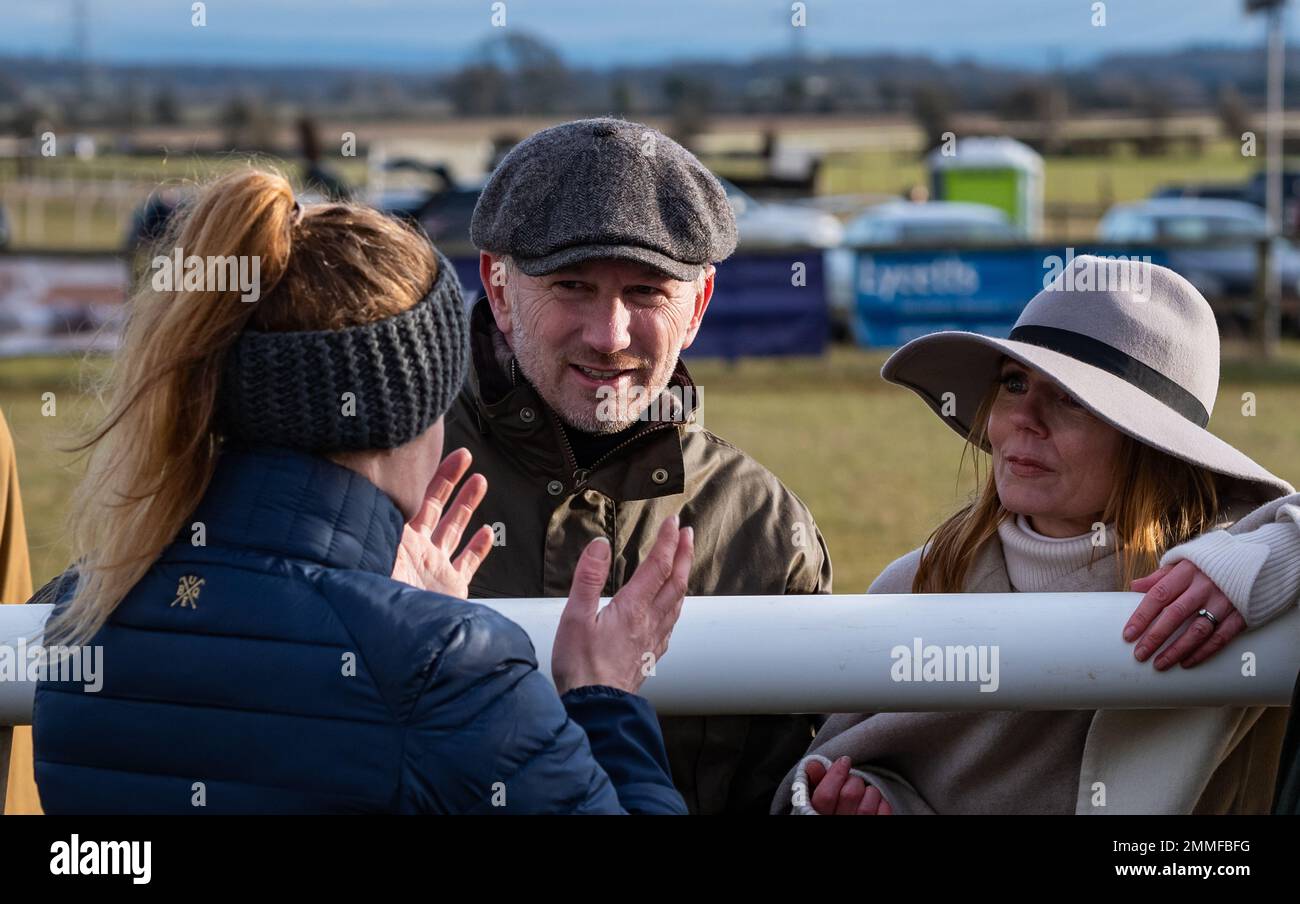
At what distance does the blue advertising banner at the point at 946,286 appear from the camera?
13.9 metres

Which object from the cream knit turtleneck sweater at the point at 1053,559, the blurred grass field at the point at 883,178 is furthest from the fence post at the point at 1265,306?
the cream knit turtleneck sweater at the point at 1053,559

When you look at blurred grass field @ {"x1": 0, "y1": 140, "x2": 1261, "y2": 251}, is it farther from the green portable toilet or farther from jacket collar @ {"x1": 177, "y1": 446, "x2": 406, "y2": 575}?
jacket collar @ {"x1": 177, "y1": 446, "x2": 406, "y2": 575}

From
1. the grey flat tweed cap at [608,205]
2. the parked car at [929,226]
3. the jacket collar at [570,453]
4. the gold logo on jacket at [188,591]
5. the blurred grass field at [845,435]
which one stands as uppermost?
the grey flat tweed cap at [608,205]

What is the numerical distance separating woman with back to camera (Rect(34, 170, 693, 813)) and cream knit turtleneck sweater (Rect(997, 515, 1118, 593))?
2.59 feet

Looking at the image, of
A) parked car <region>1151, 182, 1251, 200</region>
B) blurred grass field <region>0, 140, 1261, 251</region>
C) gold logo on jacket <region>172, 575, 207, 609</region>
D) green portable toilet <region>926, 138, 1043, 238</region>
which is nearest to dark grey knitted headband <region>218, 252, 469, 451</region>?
gold logo on jacket <region>172, 575, 207, 609</region>

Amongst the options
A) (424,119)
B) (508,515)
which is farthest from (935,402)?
(424,119)

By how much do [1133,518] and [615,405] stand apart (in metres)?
0.82

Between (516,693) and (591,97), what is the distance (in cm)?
6994

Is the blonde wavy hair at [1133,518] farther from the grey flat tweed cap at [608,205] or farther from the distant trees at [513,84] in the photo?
the distant trees at [513,84]

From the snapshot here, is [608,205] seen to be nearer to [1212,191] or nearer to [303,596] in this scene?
[303,596]

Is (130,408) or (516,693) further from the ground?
(130,408)

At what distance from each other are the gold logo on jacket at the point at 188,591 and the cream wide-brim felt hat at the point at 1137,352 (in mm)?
1131
